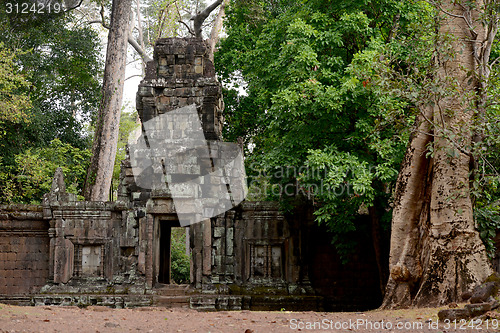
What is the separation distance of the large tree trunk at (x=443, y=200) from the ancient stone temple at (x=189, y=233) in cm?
397

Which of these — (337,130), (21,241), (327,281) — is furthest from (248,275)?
(21,241)

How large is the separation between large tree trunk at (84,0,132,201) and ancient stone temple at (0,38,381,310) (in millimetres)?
4542

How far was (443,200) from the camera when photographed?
916 cm

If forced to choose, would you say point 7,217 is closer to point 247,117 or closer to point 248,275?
point 248,275

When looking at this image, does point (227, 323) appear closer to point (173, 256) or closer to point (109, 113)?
point (109, 113)

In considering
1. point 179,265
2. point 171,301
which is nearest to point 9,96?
point 179,265

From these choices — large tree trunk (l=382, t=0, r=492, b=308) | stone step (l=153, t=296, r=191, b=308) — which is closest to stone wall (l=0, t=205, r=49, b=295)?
stone step (l=153, t=296, r=191, b=308)

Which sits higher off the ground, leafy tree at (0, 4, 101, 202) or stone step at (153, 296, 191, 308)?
leafy tree at (0, 4, 101, 202)

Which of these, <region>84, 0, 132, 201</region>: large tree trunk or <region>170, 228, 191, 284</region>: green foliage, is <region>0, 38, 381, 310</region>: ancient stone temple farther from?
<region>170, 228, 191, 284</region>: green foliage

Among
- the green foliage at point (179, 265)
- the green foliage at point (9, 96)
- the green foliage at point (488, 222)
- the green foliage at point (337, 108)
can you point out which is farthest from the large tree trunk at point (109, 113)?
the green foliage at point (488, 222)

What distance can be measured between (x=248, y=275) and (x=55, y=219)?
5.11m

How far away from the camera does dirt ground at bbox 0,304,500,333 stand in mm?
6941

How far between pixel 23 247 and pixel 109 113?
21.4 ft

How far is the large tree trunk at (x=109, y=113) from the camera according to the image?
62.1 feet
